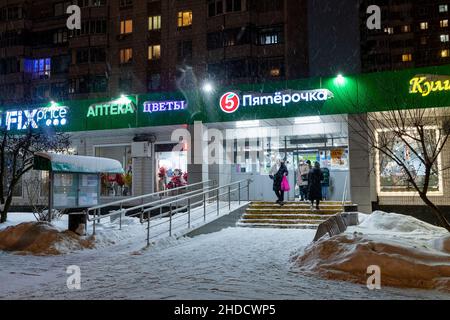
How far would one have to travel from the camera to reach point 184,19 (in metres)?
39.1

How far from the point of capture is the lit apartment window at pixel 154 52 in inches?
1575

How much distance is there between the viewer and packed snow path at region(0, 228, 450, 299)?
20.8 feet

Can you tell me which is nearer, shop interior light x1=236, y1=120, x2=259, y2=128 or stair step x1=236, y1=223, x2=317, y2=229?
stair step x1=236, y1=223, x2=317, y2=229

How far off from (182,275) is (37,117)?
52.5 feet

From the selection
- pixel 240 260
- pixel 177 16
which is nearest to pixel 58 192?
pixel 240 260

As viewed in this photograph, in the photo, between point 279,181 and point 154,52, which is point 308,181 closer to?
point 279,181

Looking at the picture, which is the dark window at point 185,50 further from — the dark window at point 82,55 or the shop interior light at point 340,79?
the shop interior light at point 340,79

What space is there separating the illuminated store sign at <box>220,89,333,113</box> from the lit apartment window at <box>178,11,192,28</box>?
23908mm

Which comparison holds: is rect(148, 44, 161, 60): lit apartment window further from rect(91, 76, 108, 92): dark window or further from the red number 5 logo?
the red number 5 logo

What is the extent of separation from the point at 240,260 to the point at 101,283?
3.01 metres

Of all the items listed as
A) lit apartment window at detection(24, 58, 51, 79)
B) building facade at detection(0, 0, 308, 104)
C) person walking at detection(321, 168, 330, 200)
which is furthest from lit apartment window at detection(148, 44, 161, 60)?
person walking at detection(321, 168, 330, 200)

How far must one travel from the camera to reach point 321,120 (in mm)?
17250

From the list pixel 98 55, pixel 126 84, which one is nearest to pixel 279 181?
pixel 126 84
